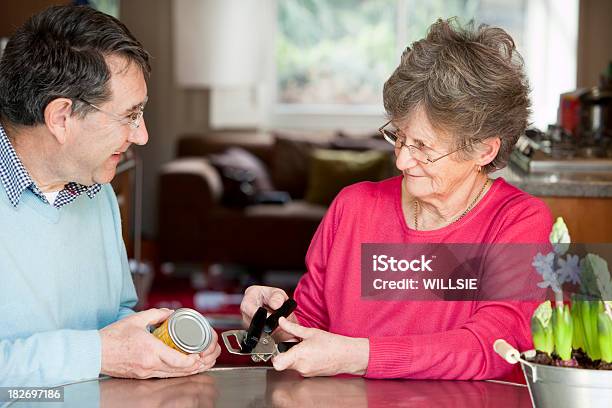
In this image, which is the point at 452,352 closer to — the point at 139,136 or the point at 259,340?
the point at 259,340

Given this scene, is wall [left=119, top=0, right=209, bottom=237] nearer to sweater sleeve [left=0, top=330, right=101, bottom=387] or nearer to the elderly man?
the elderly man

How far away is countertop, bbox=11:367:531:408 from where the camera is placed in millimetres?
1573

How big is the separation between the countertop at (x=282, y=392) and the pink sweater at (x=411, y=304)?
46 millimetres

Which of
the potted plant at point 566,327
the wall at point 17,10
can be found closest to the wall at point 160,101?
the wall at point 17,10

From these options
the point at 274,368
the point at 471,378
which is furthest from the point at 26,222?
the point at 471,378

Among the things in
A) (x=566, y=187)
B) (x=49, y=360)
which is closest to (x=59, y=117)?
(x=49, y=360)

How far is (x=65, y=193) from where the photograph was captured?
6.36 ft

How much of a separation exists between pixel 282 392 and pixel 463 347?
0.34 metres

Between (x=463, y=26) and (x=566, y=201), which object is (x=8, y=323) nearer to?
(x=463, y=26)

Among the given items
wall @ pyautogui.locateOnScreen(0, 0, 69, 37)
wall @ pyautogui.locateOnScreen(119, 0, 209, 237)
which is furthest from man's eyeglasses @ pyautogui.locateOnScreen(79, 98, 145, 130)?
wall @ pyautogui.locateOnScreen(119, 0, 209, 237)

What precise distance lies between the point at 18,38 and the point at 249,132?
6023 millimetres

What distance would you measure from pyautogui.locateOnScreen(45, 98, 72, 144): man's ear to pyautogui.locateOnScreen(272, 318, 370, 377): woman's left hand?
1.67ft

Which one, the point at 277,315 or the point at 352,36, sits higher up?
the point at 352,36

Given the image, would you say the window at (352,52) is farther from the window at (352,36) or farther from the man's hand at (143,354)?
the man's hand at (143,354)
